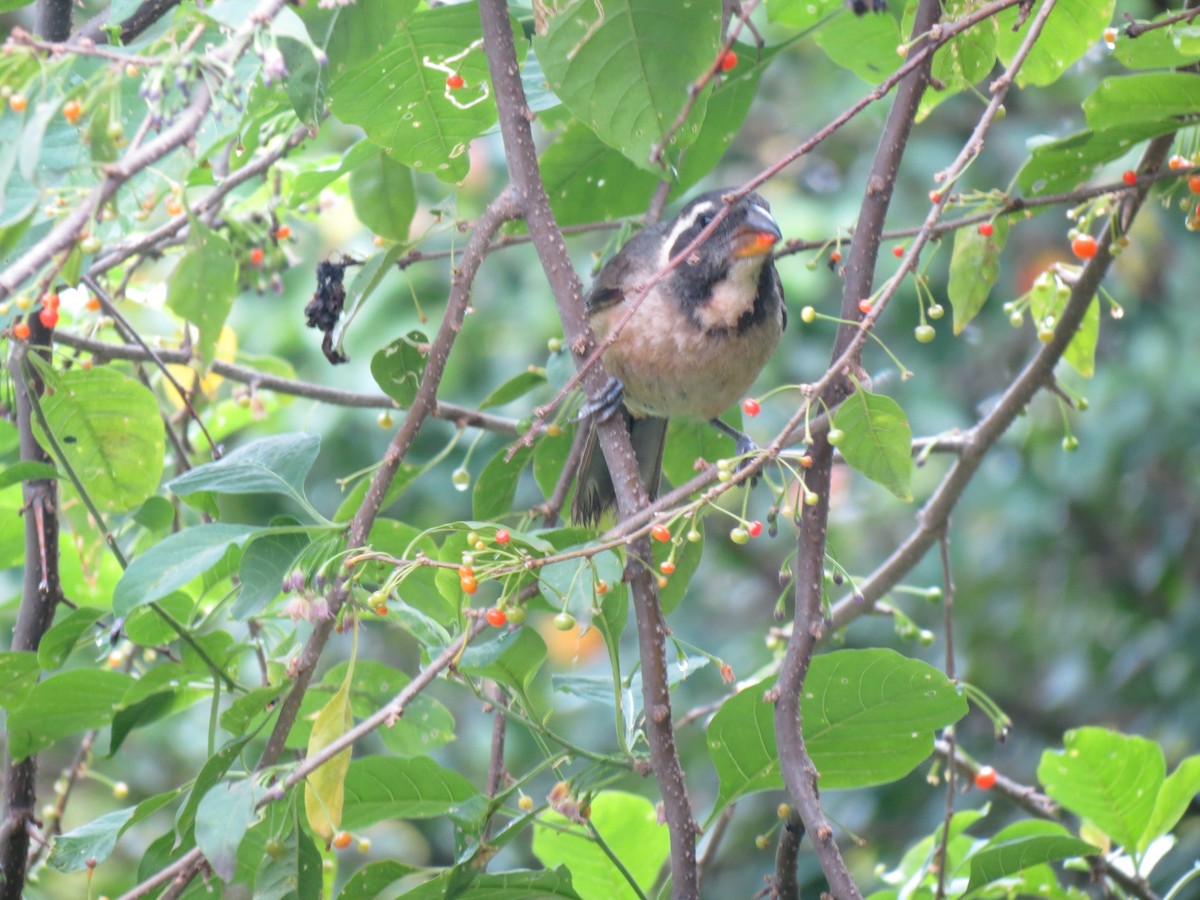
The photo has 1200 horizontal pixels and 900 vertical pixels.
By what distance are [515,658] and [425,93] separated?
0.92m

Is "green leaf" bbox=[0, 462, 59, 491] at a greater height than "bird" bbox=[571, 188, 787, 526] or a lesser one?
greater

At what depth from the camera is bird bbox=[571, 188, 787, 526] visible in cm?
296

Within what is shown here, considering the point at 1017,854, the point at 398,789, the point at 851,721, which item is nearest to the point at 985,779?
the point at 1017,854

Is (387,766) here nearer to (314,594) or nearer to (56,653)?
(314,594)

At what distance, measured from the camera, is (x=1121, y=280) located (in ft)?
16.4

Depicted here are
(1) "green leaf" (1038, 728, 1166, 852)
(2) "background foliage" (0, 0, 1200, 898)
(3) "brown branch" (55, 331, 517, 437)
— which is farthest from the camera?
(3) "brown branch" (55, 331, 517, 437)

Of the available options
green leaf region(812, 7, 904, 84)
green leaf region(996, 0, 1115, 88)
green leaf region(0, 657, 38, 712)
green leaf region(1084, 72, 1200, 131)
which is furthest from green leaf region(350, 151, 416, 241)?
green leaf region(1084, 72, 1200, 131)

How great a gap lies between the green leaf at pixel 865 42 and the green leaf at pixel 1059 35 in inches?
9.4

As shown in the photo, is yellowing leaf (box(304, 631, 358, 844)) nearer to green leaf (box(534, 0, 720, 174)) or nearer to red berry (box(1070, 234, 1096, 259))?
green leaf (box(534, 0, 720, 174))

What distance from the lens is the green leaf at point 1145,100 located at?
1.87m

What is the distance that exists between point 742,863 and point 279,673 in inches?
147

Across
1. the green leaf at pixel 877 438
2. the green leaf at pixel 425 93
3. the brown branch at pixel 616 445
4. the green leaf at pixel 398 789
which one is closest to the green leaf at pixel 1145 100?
the green leaf at pixel 877 438

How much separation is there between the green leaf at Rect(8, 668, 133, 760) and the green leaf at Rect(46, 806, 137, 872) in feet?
0.69

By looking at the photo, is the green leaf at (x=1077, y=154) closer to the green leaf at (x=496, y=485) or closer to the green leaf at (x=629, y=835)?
the green leaf at (x=496, y=485)
